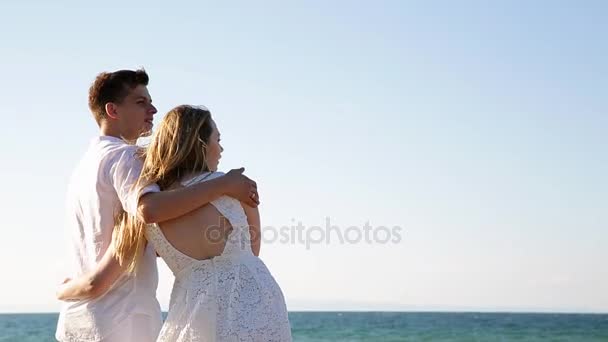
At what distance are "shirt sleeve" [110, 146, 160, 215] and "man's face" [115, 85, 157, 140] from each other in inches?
8.5

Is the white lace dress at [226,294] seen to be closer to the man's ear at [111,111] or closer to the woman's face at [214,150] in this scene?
the woman's face at [214,150]

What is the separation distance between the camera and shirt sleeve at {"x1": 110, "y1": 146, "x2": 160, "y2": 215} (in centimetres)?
303

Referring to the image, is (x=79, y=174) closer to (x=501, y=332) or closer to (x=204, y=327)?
(x=204, y=327)

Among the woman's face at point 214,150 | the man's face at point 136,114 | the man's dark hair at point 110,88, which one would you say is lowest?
the woman's face at point 214,150

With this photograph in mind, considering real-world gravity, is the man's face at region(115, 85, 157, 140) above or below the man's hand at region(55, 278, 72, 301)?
above

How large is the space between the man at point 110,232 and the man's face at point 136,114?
0.10 meters

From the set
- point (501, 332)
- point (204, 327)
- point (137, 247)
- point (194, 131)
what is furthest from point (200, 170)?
point (501, 332)

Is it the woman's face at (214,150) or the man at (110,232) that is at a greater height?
the woman's face at (214,150)

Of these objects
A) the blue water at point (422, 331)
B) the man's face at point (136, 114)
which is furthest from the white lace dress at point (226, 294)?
the blue water at point (422, 331)

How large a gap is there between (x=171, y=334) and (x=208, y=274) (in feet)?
0.81

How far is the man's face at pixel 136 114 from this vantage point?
343 centimetres

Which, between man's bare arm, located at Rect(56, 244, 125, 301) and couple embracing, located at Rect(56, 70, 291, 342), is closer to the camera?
couple embracing, located at Rect(56, 70, 291, 342)

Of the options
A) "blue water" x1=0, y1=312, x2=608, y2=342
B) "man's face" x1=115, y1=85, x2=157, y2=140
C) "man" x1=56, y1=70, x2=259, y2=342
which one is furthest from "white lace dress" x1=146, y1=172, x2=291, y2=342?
"blue water" x1=0, y1=312, x2=608, y2=342

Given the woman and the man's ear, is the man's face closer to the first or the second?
the man's ear
